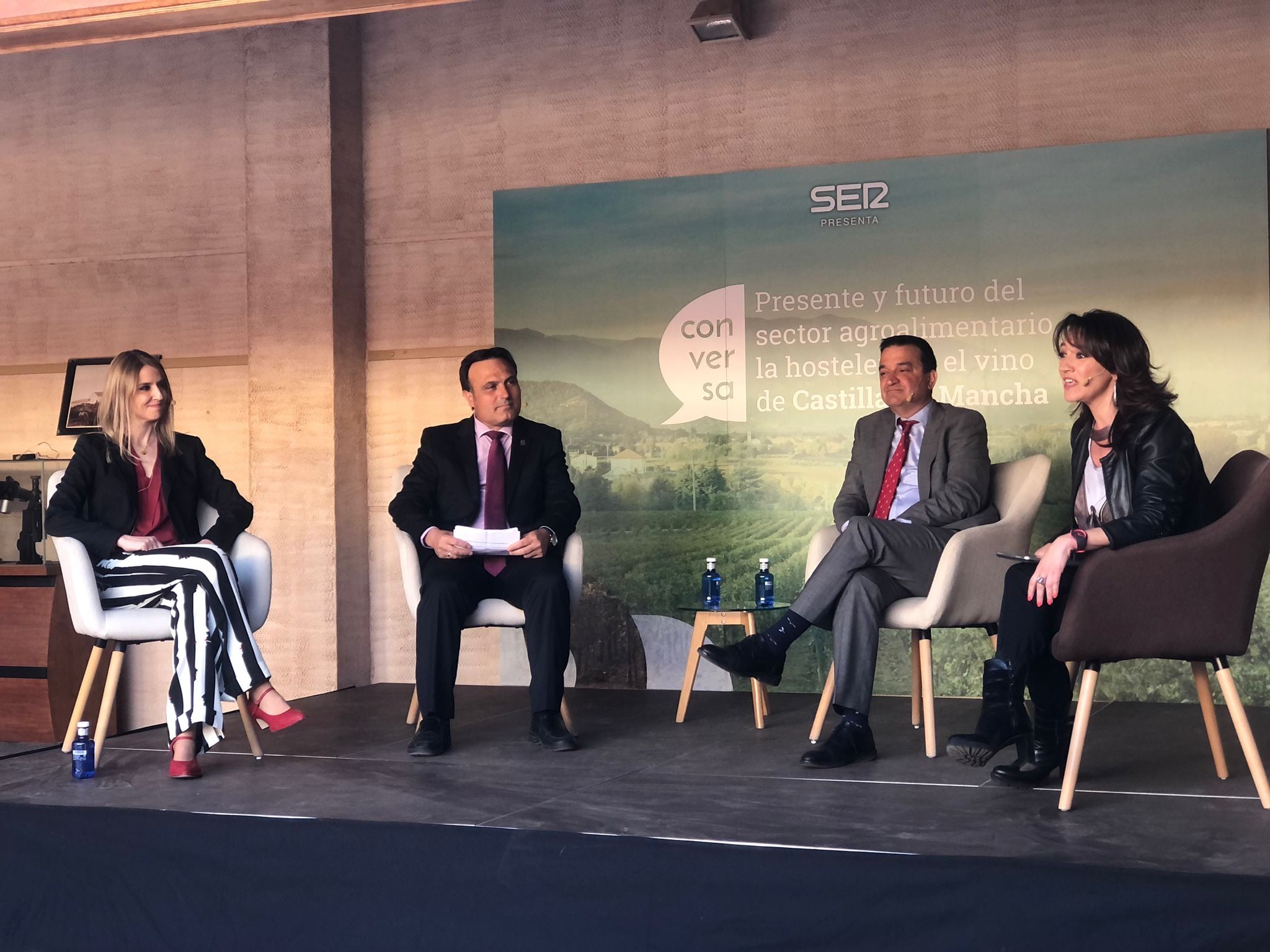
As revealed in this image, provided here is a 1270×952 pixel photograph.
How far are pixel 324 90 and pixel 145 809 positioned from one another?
378 cm

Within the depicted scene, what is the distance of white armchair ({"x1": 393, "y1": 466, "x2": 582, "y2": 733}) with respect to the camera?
4.28 metres

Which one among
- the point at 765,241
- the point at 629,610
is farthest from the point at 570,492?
the point at 765,241

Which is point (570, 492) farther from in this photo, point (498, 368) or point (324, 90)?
point (324, 90)

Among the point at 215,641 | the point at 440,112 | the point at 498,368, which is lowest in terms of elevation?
the point at 215,641

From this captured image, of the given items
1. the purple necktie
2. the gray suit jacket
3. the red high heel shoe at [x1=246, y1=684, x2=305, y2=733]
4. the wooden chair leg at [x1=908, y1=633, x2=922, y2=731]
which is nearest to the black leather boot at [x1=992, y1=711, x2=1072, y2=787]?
the wooden chair leg at [x1=908, y1=633, x2=922, y2=731]

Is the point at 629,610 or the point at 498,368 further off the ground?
the point at 498,368

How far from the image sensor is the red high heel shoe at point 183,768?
3.73 meters

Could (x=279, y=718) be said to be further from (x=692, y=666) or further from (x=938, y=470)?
(x=938, y=470)

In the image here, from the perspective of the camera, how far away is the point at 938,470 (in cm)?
437

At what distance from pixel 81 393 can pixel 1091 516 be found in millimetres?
4950

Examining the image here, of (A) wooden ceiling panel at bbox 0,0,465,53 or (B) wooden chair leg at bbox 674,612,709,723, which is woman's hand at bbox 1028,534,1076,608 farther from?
(A) wooden ceiling panel at bbox 0,0,465,53

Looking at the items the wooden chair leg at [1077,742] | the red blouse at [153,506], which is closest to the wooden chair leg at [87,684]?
the red blouse at [153,506]

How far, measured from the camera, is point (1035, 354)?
5297mm

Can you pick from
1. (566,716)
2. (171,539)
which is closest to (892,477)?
(566,716)
